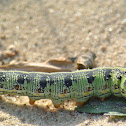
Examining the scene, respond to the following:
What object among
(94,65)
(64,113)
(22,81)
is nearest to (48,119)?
(64,113)

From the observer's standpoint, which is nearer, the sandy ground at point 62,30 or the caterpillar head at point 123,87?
the caterpillar head at point 123,87

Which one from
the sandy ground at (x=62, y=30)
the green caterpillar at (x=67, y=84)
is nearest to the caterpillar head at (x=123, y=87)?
the green caterpillar at (x=67, y=84)

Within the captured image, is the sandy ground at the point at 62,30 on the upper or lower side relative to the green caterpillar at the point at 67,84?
upper

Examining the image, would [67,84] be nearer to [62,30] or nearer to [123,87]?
[123,87]

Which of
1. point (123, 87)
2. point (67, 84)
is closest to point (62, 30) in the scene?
point (67, 84)

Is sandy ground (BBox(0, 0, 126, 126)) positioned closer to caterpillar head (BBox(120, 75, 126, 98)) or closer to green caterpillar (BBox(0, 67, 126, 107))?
green caterpillar (BBox(0, 67, 126, 107))

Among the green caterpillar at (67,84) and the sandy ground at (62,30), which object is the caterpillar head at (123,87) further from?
the sandy ground at (62,30)

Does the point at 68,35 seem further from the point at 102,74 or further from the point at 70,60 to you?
the point at 102,74

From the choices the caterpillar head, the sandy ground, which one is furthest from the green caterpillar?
the sandy ground
